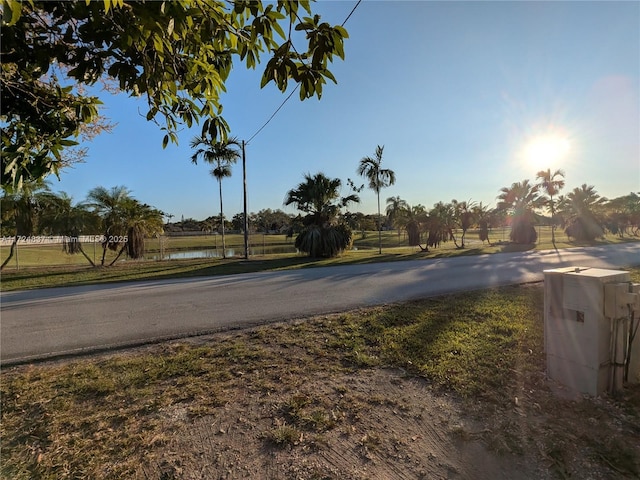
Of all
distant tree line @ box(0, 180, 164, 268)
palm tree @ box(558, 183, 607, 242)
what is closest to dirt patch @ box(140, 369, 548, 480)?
distant tree line @ box(0, 180, 164, 268)

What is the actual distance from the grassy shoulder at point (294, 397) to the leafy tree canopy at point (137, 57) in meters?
1.93

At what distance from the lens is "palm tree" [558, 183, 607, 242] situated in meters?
33.7

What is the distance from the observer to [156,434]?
2664mm

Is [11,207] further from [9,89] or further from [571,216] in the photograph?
[571,216]

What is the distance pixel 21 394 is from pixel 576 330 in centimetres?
521

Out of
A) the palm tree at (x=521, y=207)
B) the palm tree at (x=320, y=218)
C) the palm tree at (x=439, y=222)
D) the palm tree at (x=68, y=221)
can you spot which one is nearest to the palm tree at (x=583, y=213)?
the palm tree at (x=521, y=207)

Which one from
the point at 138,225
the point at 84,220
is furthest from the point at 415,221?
the point at 84,220

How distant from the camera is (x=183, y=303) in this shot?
7.69m

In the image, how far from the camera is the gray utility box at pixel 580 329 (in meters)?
2.98

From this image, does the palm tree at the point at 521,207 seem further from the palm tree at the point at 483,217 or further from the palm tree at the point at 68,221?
the palm tree at the point at 68,221

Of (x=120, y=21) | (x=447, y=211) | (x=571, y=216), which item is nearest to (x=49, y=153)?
(x=120, y=21)

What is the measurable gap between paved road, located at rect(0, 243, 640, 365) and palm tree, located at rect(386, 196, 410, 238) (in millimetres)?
15176

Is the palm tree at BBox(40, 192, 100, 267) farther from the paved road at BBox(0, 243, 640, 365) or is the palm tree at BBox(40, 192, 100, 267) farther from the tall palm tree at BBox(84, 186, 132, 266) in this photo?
the paved road at BBox(0, 243, 640, 365)

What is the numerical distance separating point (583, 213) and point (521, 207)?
767 cm
